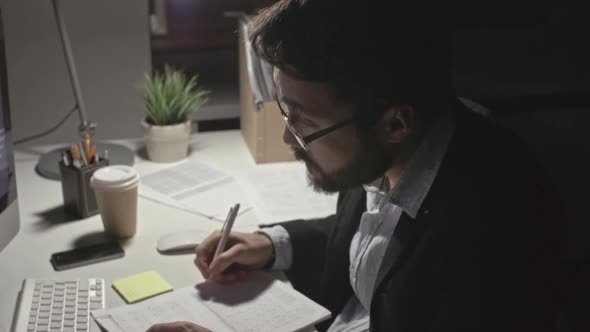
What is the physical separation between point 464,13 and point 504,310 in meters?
1.40

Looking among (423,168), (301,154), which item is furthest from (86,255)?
(423,168)

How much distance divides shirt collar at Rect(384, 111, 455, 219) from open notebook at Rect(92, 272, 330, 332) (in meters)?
0.24

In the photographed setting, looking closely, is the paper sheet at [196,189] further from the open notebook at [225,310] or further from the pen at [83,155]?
the open notebook at [225,310]

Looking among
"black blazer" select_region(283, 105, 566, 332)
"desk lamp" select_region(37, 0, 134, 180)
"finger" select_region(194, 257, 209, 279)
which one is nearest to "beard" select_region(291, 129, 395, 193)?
"black blazer" select_region(283, 105, 566, 332)

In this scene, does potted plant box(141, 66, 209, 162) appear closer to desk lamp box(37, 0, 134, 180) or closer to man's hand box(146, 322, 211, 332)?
desk lamp box(37, 0, 134, 180)

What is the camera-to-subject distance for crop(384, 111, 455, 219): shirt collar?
1.00 meters

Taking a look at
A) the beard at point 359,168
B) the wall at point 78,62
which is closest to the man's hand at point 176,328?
the beard at point 359,168

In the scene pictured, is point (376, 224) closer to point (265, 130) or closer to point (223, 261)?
point (223, 261)

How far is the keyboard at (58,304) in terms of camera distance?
1.04 meters

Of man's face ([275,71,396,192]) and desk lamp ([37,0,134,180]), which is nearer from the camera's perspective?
man's face ([275,71,396,192])

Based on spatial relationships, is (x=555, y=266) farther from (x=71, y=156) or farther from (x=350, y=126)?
(x=71, y=156)

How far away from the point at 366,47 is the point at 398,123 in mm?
148

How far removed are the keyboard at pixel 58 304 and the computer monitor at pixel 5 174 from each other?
158 mm

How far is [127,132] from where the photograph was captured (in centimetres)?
197
